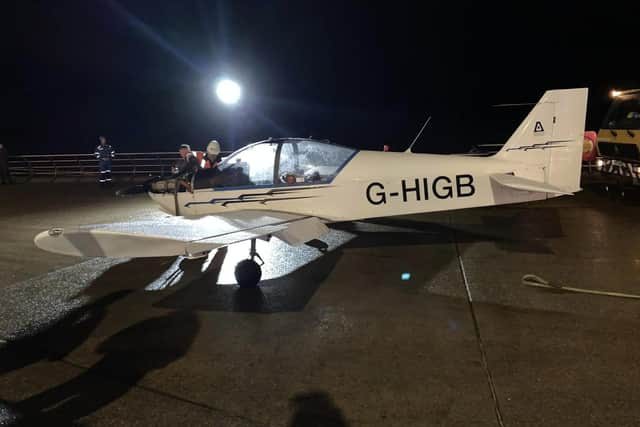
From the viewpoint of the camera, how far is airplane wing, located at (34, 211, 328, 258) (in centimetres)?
439

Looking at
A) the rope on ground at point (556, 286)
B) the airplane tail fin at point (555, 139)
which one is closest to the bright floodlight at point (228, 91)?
the airplane tail fin at point (555, 139)

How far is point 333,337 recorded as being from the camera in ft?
13.5

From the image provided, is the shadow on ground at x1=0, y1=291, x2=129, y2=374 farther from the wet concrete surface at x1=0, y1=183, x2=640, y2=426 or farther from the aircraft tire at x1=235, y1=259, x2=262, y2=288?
the aircraft tire at x1=235, y1=259, x2=262, y2=288

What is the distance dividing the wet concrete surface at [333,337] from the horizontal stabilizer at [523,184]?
1.10 m

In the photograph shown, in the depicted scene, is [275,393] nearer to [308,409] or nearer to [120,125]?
[308,409]

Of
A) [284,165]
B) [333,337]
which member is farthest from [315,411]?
[284,165]

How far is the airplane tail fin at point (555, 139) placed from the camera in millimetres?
6012

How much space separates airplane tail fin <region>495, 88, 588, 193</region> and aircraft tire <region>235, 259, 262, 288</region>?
3964mm

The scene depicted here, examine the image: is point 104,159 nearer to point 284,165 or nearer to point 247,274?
point 284,165

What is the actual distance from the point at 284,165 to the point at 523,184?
10.9ft

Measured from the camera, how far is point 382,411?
2992 mm

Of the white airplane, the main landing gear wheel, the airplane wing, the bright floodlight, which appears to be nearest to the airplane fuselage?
the white airplane

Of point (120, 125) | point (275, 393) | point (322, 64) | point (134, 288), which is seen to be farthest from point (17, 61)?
point (275, 393)

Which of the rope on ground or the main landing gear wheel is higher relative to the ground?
the main landing gear wheel
